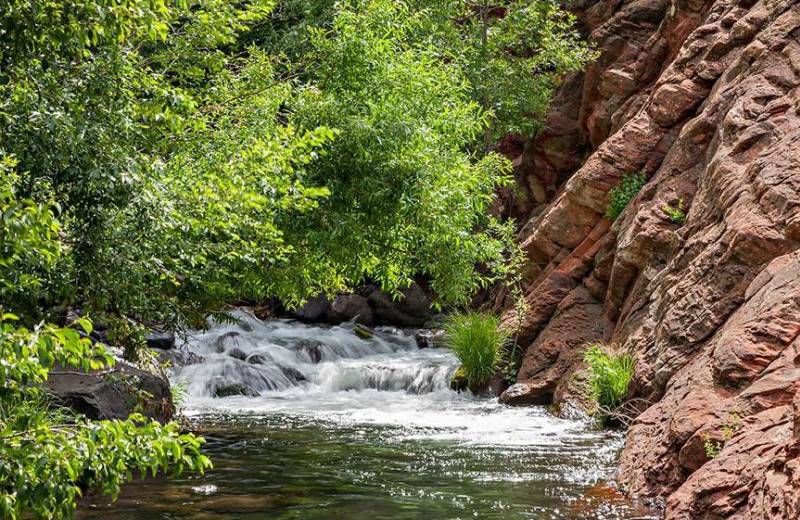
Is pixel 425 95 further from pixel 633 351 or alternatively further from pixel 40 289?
pixel 40 289

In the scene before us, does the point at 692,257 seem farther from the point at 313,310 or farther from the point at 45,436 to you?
the point at 313,310

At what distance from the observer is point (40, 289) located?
7547 mm

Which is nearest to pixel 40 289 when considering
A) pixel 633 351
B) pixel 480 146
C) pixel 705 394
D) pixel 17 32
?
pixel 17 32

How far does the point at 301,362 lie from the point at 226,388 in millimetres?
4323

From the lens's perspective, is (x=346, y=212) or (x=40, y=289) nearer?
(x=40, y=289)

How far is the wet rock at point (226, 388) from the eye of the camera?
20.1 meters

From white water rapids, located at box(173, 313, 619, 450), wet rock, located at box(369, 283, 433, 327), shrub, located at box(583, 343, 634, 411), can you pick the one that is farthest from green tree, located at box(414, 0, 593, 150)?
shrub, located at box(583, 343, 634, 411)

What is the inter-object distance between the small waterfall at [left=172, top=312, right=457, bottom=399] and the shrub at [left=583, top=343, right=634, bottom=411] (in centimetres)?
568

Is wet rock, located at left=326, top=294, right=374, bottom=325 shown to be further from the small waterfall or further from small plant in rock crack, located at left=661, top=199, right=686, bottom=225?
small plant in rock crack, located at left=661, top=199, right=686, bottom=225

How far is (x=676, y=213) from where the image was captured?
15945 millimetres

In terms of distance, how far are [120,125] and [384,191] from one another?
17.7 ft

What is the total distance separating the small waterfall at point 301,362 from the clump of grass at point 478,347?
3.21 ft

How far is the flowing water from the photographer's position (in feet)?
31.7

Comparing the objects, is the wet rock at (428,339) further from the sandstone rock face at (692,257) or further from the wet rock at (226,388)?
the wet rock at (226,388)
